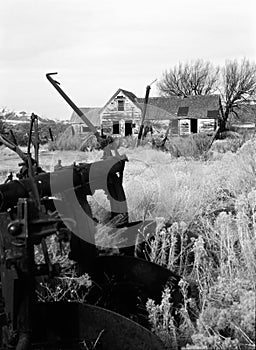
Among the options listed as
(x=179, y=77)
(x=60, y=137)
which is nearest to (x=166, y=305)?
(x=60, y=137)

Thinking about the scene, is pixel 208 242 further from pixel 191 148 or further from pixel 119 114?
pixel 119 114

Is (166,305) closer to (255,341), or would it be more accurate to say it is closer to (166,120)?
(255,341)

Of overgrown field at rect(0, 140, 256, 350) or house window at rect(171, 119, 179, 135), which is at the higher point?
house window at rect(171, 119, 179, 135)

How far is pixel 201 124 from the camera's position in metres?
46.9

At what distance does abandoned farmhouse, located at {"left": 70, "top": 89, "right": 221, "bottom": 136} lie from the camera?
43.0 metres

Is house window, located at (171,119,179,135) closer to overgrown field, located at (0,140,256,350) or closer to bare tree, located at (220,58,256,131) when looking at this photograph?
bare tree, located at (220,58,256,131)

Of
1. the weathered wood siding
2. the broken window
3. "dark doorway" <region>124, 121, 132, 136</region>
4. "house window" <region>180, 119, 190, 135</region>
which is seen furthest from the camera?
the broken window

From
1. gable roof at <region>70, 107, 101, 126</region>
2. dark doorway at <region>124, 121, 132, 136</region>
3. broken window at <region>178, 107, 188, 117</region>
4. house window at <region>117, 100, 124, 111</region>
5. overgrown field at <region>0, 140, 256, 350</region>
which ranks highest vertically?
house window at <region>117, 100, 124, 111</region>

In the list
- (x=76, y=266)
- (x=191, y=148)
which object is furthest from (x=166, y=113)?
(x=76, y=266)

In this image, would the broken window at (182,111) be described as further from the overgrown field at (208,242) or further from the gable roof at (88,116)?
the overgrown field at (208,242)

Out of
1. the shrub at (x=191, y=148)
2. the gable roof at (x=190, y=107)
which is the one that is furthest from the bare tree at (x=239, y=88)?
the shrub at (x=191, y=148)

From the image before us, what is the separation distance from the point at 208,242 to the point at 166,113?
1605 inches

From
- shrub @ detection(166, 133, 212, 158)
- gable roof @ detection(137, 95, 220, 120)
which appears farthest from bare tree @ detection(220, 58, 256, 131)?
shrub @ detection(166, 133, 212, 158)

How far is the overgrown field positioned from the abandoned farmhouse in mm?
33730
